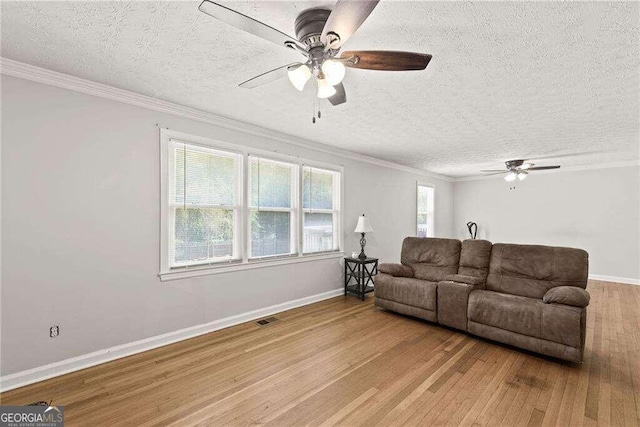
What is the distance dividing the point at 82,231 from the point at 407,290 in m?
3.63

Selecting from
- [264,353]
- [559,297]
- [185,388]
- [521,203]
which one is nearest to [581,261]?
[559,297]

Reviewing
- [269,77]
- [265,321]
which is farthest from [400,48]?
[265,321]

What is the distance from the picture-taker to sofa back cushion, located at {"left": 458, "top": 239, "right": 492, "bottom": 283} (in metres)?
3.88

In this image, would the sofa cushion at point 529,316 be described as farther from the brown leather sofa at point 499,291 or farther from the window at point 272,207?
the window at point 272,207

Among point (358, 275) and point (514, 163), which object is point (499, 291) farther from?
point (514, 163)

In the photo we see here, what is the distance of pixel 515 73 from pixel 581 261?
226cm

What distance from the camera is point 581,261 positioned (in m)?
3.21

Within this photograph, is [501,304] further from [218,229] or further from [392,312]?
[218,229]

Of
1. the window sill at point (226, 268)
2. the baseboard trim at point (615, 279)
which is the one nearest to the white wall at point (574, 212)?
the baseboard trim at point (615, 279)

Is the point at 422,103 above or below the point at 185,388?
above

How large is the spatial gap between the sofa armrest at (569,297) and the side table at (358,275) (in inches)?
96.0

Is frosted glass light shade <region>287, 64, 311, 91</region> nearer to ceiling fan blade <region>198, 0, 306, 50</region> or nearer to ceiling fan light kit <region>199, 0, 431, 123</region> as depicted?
ceiling fan light kit <region>199, 0, 431, 123</region>

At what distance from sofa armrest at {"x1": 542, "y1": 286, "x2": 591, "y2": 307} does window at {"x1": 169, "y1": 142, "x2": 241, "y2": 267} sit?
347 centimetres

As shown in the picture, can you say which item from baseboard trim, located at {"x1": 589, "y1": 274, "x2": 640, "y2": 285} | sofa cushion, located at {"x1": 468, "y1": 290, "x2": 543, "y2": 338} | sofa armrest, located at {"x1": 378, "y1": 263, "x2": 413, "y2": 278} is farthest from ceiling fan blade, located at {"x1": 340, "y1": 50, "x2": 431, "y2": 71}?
baseboard trim, located at {"x1": 589, "y1": 274, "x2": 640, "y2": 285}
